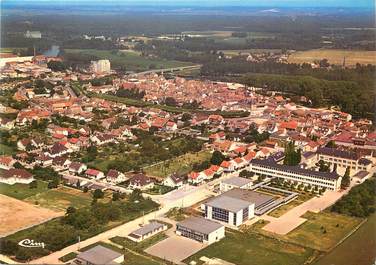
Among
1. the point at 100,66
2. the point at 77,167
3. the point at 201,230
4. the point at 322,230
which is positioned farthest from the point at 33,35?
the point at 322,230

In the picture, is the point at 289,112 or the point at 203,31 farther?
the point at 203,31

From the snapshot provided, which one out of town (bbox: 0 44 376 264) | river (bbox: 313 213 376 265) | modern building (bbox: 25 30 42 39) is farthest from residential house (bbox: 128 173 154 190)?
modern building (bbox: 25 30 42 39)

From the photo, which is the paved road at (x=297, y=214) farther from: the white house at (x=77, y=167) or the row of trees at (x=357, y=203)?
the white house at (x=77, y=167)

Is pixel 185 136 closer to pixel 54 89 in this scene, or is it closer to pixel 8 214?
pixel 8 214

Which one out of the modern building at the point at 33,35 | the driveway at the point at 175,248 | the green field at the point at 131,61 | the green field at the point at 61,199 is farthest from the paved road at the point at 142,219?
the modern building at the point at 33,35

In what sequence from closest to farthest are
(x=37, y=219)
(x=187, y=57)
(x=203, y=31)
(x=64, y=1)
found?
(x=37, y=219) < (x=187, y=57) < (x=203, y=31) < (x=64, y=1)

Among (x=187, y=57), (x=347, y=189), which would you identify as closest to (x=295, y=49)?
(x=187, y=57)

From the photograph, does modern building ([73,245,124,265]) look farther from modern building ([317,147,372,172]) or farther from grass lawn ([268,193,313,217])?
modern building ([317,147,372,172])
